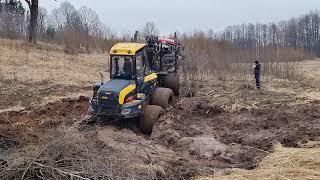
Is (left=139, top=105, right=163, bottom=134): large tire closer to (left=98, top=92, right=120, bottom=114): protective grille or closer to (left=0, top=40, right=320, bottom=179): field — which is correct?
(left=0, top=40, right=320, bottom=179): field

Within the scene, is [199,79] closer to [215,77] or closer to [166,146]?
[215,77]

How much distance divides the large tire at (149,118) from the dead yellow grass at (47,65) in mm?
9177

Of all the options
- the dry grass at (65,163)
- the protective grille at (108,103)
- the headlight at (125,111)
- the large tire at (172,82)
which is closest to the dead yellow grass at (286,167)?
the dry grass at (65,163)

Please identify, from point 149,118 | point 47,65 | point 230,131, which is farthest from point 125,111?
point 47,65

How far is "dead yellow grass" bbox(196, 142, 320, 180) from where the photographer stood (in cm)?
815

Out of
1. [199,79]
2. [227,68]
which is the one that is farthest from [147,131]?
[227,68]

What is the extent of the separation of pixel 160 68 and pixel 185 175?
24.9 feet

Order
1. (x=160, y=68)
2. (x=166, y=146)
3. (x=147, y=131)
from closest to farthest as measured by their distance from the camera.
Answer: (x=166, y=146), (x=147, y=131), (x=160, y=68)

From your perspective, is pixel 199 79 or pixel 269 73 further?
pixel 269 73

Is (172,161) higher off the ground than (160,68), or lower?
lower

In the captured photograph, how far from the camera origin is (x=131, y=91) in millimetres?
12789

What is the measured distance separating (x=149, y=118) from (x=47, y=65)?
13.5 meters

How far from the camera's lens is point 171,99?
14.7 meters

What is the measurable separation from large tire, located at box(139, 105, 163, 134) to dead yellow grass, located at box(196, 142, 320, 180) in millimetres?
3887
